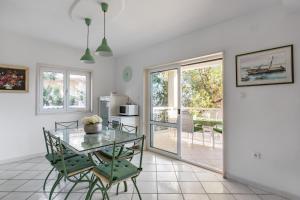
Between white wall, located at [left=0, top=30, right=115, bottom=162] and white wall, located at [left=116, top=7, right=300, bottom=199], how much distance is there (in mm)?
3289

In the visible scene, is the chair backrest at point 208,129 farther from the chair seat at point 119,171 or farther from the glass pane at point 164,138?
the chair seat at point 119,171

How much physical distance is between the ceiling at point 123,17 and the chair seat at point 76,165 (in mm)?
2062

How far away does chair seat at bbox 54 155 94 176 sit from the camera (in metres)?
2.13

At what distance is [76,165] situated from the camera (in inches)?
88.0

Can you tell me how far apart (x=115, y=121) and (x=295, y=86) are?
347 cm

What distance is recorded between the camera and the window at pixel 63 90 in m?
4.02

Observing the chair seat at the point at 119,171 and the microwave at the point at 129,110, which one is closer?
→ the chair seat at the point at 119,171

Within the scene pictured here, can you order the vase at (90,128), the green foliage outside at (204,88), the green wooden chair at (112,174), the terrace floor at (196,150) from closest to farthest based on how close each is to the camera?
the green wooden chair at (112,174) < the vase at (90,128) < the terrace floor at (196,150) < the green foliage outside at (204,88)

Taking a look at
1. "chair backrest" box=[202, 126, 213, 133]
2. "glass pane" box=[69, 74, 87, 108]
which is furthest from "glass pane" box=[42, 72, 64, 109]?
"chair backrest" box=[202, 126, 213, 133]

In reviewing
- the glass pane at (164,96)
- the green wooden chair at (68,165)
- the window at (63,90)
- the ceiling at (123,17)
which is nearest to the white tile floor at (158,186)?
the green wooden chair at (68,165)

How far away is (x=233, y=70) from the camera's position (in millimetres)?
2820

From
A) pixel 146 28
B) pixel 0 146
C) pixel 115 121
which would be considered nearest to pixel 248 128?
pixel 146 28

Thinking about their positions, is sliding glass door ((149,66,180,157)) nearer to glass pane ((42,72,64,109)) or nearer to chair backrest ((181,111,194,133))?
chair backrest ((181,111,194,133))

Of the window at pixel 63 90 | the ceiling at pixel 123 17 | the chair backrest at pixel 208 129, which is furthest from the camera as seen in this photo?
the chair backrest at pixel 208 129
